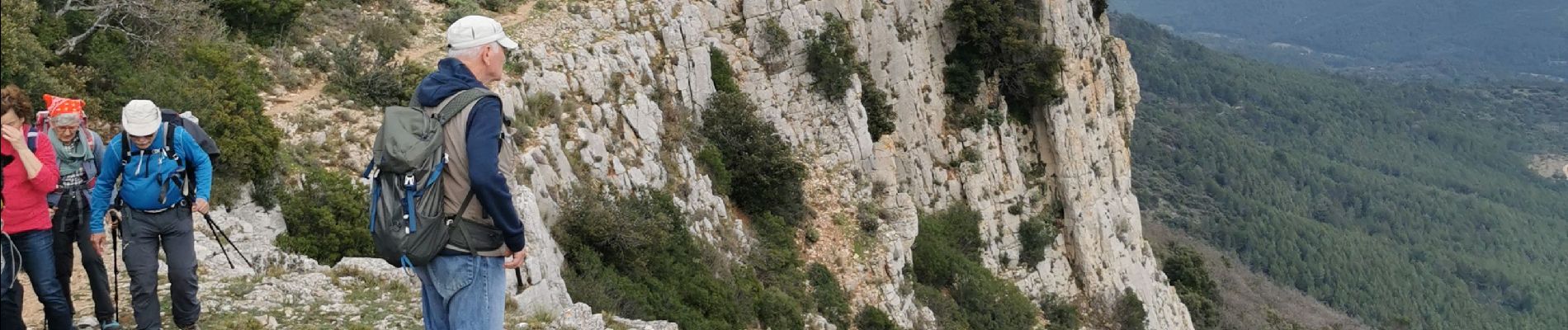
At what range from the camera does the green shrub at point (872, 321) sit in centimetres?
1978

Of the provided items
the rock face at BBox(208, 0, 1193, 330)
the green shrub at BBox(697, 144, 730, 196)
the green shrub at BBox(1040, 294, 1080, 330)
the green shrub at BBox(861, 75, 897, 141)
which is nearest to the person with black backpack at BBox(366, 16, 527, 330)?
the rock face at BBox(208, 0, 1193, 330)

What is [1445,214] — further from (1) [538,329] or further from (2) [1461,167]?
(1) [538,329]

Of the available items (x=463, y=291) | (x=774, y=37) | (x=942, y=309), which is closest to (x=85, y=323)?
(x=463, y=291)

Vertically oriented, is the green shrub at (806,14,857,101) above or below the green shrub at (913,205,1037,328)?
above

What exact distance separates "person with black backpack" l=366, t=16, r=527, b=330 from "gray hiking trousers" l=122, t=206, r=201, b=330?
2650mm

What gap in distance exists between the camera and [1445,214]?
4099 inches

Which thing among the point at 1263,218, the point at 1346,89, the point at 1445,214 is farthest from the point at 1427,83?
the point at 1263,218

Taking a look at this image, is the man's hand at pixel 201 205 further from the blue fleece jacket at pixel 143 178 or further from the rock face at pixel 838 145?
the rock face at pixel 838 145

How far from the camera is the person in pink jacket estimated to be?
227 inches

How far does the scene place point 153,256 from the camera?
22.5 ft

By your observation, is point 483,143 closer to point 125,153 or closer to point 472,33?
point 472,33

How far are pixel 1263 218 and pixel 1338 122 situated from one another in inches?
2229

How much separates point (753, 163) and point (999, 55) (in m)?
10.4

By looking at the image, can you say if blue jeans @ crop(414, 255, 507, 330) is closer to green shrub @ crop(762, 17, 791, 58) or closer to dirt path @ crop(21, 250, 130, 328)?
dirt path @ crop(21, 250, 130, 328)
